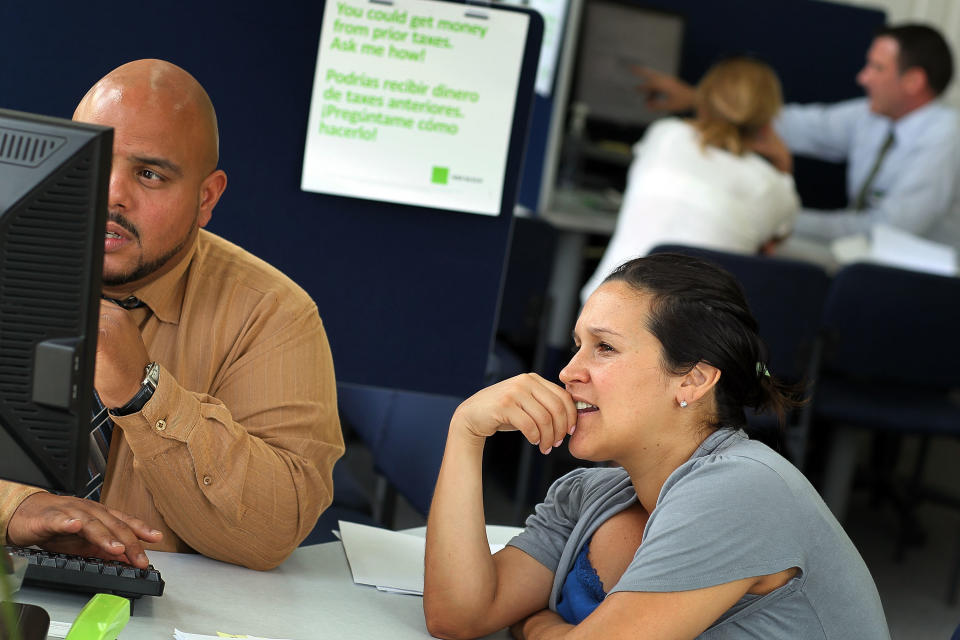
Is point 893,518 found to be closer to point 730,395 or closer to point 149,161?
point 730,395

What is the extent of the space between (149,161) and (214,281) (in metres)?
0.19

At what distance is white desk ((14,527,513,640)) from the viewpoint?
1.09 metres

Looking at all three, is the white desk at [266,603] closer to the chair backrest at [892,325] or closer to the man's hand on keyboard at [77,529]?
the man's hand on keyboard at [77,529]

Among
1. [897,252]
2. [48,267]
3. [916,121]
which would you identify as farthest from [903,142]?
[48,267]

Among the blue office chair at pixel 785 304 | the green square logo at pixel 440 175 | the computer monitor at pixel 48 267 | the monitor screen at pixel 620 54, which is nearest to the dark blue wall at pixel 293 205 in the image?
the green square logo at pixel 440 175

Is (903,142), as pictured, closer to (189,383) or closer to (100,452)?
(189,383)

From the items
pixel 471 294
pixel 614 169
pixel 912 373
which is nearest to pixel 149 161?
pixel 471 294

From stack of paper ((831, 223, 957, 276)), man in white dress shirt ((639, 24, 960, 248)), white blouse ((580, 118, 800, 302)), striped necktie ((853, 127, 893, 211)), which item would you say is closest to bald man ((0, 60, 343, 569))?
white blouse ((580, 118, 800, 302))

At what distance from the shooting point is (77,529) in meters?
1.22

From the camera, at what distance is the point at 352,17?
1734mm

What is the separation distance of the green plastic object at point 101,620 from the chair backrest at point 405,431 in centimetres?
100

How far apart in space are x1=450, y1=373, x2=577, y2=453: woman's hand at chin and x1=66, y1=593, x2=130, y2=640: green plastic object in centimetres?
49

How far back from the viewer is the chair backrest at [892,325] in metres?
3.15

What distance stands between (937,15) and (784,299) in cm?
320
